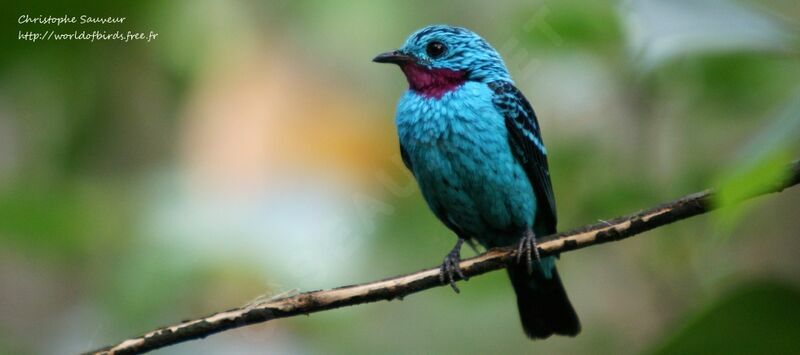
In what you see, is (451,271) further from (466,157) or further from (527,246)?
(466,157)

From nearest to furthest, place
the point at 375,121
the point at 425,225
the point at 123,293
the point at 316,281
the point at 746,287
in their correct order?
the point at 746,287, the point at 123,293, the point at 316,281, the point at 425,225, the point at 375,121

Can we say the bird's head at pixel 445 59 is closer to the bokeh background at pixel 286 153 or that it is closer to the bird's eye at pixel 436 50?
the bird's eye at pixel 436 50

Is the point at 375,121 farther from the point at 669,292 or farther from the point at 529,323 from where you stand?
the point at 669,292

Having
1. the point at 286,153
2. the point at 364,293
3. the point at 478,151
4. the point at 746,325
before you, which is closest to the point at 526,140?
the point at 478,151

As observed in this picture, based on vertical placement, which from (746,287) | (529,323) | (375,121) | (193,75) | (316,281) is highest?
(193,75)

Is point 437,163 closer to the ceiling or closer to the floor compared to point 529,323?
closer to the ceiling

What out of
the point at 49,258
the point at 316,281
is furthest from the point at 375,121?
the point at 49,258

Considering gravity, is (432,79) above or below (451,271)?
above

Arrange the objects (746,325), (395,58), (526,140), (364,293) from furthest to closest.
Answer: (395,58) → (526,140) → (364,293) → (746,325)
